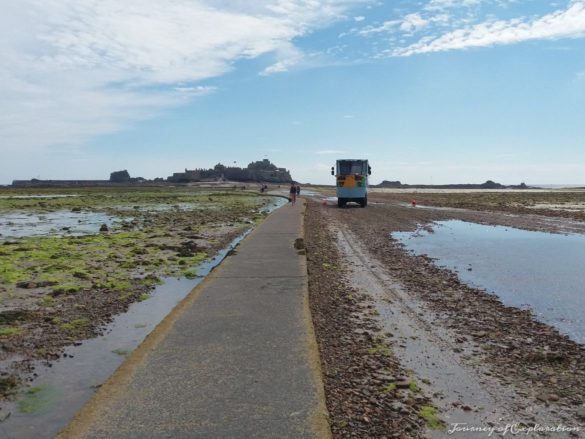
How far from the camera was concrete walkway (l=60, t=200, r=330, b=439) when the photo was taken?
3.97 metres

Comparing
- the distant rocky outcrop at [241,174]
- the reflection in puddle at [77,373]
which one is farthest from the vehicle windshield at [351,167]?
the distant rocky outcrop at [241,174]

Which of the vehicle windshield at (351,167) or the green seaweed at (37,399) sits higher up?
→ the vehicle windshield at (351,167)

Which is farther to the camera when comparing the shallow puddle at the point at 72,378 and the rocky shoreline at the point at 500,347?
the rocky shoreline at the point at 500,347

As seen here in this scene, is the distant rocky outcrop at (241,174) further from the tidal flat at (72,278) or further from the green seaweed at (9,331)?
the green seaweed at (9,331)

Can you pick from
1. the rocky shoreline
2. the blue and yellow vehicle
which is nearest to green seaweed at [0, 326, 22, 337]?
the rocky shoreline

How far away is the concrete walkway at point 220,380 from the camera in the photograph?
13.0ft

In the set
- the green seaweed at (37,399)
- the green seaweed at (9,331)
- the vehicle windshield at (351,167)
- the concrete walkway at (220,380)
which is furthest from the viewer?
the vehicle windshield at (351,167)

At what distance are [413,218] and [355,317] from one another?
72.0 ft

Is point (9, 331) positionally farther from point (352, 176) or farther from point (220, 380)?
point (352, 176)

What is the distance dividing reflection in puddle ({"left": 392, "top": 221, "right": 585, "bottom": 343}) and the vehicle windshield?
14.8m

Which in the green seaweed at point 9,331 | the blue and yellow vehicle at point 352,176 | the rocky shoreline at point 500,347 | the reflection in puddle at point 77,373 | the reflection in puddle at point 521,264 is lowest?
the reflection in puddle at point 77,373

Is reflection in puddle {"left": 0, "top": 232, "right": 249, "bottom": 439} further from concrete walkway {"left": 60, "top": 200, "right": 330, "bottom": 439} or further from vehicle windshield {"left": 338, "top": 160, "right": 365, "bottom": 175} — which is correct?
vehicle windshield {"left": 338, "top": 160, "right": 365, "bottom": 175}

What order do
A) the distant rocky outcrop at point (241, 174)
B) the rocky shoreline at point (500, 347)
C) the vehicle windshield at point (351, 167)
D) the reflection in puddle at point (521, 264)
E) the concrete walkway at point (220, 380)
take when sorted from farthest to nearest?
1. the distant rocky outcrop at point (241, 174)
2. the vehicle windshield at point (351, 167)
3. the reflection in puddle at point (521, 264)
4. the rocky shoreline at point (500, 347)
5. the concrete walkway at point (220, 380)

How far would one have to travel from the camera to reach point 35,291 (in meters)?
10.1
